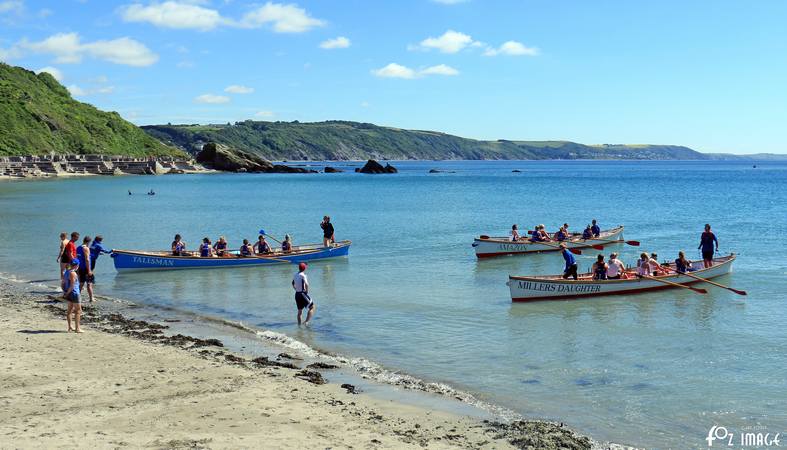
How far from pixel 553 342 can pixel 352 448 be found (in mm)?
9085

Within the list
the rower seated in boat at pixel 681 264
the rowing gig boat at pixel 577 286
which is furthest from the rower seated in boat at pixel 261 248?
the rower seated in boat at pixel 681 264

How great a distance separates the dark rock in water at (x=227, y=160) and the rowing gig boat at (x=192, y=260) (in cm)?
13716

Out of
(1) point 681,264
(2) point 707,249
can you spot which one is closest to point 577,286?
(1) point 681,264

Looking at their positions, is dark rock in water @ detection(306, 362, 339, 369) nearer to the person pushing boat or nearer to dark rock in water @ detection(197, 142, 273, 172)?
the person pushing boat

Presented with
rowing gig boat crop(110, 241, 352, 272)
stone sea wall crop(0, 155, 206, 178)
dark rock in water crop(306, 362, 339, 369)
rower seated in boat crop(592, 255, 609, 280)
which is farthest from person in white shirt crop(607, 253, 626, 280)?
stone sea wall crop(0, 155, 206, 178)

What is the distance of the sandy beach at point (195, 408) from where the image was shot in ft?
33.8

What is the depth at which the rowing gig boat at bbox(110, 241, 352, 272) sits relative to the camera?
2853 centimetres

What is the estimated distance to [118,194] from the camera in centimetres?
8181

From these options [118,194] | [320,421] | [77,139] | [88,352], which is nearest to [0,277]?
[88,352]

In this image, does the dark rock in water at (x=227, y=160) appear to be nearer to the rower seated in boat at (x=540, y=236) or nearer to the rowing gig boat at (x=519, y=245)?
the rowing gig boat at (x=519, y=245)

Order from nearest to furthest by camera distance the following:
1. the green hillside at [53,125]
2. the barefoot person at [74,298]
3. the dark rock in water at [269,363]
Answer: the dark rock in water at [269,363] < the barefoot person at [74,298] < the green hillside at [53,125]

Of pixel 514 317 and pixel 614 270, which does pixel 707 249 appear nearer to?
pixel 614 270

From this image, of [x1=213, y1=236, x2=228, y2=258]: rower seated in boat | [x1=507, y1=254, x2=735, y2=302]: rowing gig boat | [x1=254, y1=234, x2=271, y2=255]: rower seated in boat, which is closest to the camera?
[x1=507, y1=254, x2=735, y2=302]: rowing gig boat

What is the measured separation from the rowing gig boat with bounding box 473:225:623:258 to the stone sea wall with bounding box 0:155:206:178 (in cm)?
9365
